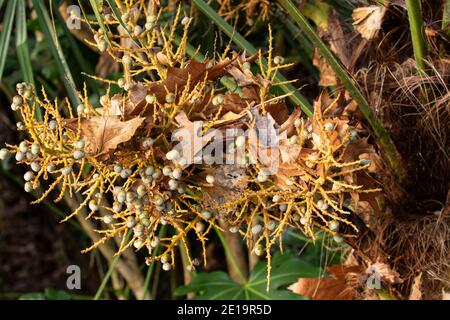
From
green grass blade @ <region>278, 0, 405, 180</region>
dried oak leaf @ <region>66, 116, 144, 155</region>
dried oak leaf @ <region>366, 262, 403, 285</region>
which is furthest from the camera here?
dried oak leaf @ <region>366, 262, 403, 285</region>

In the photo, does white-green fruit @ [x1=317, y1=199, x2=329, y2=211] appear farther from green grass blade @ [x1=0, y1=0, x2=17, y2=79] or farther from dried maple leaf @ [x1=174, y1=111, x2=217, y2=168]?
green grass blade @ [x1=0, y1=0, x2=17, y2=79]

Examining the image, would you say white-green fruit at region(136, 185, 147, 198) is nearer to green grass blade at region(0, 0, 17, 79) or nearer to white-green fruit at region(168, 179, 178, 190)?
white-green fruit at region(168, 179, 178, 190)

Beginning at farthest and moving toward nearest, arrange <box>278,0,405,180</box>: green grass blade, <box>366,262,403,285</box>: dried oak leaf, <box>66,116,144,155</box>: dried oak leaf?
<box>366,262,403,285</box>: dried oak leaf → <box>278,0,405,180</box>: green grass blade → <box>66,116,144,155</box>: dried oak leaf

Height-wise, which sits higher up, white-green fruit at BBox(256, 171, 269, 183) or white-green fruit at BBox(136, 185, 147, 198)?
white-green fruit at BBox(256, 171, 269, 183)

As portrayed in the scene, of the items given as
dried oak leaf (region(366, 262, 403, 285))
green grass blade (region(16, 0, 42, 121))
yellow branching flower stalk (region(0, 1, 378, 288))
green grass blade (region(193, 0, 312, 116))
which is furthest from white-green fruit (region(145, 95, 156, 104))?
dried oak leaf (region(366, 262, 403, 285))

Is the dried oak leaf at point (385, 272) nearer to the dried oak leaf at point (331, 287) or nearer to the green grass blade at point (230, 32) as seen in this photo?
the dried oak leaf at point (331, 287)

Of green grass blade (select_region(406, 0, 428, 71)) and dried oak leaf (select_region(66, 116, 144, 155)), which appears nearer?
dried oak leaf (select_region(66, 116, 144, 155))

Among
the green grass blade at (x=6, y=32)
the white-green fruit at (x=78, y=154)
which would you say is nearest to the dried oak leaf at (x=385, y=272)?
the white-green fruit at (x=78, y=154)

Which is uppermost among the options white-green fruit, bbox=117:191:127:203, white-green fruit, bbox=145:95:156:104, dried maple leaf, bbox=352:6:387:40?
dried maple leaf, bbox=352:6:387:40
